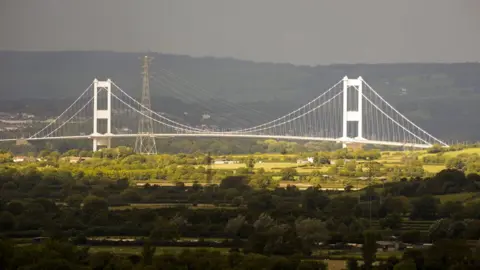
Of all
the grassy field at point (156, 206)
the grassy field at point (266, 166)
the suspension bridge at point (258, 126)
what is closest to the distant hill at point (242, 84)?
the suspension bridge at point (258, 126)

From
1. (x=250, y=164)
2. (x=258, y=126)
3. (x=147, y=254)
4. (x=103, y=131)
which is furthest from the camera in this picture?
(x=258, y=126)

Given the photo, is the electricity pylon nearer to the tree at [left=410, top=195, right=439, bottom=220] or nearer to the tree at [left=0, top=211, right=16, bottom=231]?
the tree at [left=410, top=195, right=439, bottom=220]

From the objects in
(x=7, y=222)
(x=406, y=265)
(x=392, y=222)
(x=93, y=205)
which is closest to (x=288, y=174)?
(x=93, y=205)

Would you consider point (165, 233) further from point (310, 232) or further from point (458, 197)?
point (458, 197)

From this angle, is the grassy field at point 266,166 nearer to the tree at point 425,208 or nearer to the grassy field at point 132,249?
the tree at point 425,208

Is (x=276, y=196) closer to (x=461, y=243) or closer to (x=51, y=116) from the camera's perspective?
(x=461, y=243)
